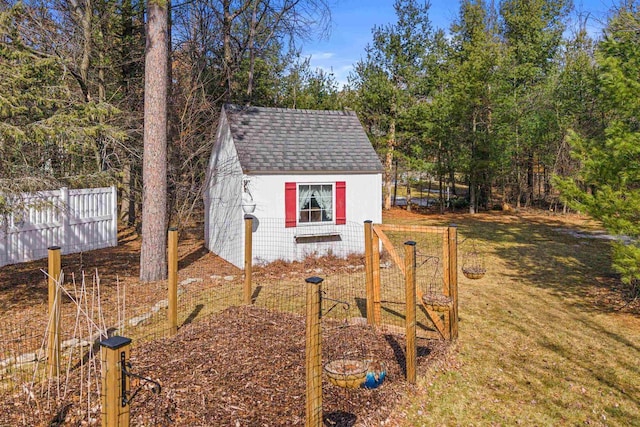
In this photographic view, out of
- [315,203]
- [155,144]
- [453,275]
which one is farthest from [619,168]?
[155,144]

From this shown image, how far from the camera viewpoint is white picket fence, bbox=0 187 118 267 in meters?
9.52

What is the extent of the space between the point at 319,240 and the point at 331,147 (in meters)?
2.38

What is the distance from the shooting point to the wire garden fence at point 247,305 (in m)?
3.55

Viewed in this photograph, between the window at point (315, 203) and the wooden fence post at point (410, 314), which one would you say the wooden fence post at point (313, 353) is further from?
the window at point (315, 203)

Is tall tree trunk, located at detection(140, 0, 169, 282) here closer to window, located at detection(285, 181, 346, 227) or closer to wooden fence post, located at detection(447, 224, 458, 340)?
window, located at detection(285, 181, 346, 227)

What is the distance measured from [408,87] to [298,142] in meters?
12.0

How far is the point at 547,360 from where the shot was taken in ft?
17.1

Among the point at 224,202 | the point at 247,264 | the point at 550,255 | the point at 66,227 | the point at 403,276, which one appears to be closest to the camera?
the point at 247,264

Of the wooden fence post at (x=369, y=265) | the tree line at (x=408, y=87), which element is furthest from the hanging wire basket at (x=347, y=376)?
the tree line at (x=408, y=87)

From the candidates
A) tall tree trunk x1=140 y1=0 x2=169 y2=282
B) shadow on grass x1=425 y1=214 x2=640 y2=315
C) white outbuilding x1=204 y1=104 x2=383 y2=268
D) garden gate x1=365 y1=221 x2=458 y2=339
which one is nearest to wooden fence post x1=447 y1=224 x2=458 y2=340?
garden gate x1=365 y1=221 x2=458 y2=339

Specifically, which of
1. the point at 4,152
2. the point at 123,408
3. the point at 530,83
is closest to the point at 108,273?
the point at 4,152

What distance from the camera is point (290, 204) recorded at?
995 centimetres

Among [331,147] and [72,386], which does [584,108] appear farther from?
[72,386]

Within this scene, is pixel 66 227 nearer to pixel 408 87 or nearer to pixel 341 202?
pixel 341 202
